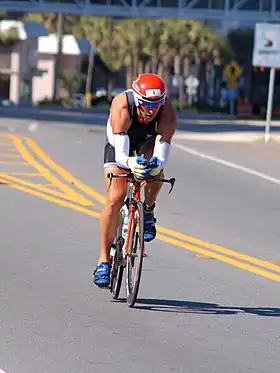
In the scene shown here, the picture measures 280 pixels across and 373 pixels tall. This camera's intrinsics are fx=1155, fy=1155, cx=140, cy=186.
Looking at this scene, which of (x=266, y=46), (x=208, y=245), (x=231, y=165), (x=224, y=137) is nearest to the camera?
(x=208, y=245)

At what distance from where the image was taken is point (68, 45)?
308 feet

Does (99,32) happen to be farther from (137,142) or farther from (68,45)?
(137,142)

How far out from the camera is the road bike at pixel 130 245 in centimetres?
830

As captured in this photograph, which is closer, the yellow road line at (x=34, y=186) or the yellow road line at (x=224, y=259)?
the yellow road line at (x=224, y=259)

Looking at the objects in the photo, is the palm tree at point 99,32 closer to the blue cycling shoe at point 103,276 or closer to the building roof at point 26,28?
the building roof at point 26,28

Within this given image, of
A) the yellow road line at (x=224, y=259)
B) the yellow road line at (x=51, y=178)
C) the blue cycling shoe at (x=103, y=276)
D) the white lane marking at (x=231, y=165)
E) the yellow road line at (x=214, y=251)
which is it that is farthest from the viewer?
the white lane marking at (x=231, y=165)

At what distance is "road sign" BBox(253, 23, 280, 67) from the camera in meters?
35.3

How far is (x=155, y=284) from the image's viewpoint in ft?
31.5

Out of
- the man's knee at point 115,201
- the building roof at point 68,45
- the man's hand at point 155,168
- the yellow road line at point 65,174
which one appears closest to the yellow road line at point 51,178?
the yellow road line at point 65,174

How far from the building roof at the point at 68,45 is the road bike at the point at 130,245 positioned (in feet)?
278

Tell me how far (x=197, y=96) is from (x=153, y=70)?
837 cm

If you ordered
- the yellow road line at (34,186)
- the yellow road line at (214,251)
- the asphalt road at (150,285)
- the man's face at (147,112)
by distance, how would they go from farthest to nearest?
the yellow road line at (34,186) → the yellow road line at (214,251) → the man's face at (147,112) → the asphalt road at (150,285)

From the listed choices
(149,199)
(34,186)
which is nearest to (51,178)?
(34,186)

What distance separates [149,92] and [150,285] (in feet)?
6.66
